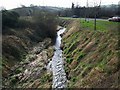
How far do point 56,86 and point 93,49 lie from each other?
10277 mm

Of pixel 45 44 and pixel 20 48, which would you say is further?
pixel 45 44

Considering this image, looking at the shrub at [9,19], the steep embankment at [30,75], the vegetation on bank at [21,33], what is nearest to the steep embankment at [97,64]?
the steep embankment at [30,75]

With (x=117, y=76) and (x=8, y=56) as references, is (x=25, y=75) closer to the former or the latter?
(x=8, y=56)

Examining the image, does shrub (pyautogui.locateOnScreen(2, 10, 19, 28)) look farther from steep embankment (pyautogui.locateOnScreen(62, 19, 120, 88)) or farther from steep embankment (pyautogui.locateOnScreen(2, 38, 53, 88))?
steep embankment (pyautogui.locateOnScreen(62, 19, 120, 88))

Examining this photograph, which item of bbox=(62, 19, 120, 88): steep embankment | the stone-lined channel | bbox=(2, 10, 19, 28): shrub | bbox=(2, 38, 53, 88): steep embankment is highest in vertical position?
bbox=(2, 10, 19, 28): shrub

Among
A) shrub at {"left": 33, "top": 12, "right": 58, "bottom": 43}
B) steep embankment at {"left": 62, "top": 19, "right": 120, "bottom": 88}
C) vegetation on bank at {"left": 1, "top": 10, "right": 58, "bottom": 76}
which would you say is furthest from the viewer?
shrub at {"left": 33, "top": 12, "right": 58, "bottom": 43}

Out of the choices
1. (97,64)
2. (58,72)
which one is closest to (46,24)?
(58,72)

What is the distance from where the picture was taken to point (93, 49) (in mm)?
37438

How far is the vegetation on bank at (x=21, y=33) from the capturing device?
47.3 meters

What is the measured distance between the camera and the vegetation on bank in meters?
47.3

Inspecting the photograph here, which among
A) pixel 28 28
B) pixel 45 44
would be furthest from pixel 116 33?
pixel 28 28

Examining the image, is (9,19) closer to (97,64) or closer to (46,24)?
(46,24)

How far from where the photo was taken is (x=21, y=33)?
217ft

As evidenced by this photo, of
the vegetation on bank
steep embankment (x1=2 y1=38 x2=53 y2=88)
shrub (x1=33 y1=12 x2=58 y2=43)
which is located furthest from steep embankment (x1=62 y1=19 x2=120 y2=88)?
shrub (x1=33 y1=12 x2=58 y2=43)
